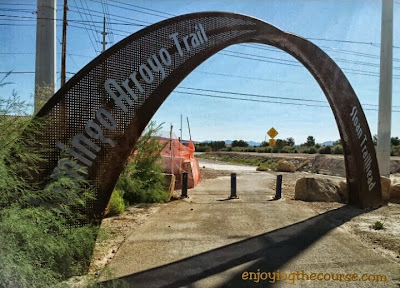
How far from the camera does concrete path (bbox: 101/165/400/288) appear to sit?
472 centimetres

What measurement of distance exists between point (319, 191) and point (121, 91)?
8.30 meters

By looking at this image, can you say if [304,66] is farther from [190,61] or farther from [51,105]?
[51,105]

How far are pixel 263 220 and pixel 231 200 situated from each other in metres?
2.98

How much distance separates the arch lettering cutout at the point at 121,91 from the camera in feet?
16.6

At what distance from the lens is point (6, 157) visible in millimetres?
3996

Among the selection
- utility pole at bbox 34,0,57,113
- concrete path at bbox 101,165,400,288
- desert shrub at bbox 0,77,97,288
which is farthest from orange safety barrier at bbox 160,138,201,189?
desert shrub at bbox 0,77,97,288

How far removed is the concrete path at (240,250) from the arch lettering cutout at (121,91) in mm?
1319

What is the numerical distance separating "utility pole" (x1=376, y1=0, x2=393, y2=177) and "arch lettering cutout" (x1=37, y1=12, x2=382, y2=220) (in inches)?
516

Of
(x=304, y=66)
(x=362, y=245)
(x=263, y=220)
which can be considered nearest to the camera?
(x=362, y=245)

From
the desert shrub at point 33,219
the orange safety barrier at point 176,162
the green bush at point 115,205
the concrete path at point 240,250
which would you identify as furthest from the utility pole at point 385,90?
the desert shrub at point 33,219

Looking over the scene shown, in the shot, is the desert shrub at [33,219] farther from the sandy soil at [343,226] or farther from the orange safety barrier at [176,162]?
the orange safety barrier at [176,162]

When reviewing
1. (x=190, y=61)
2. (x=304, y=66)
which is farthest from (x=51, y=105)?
(x=304, y=66)

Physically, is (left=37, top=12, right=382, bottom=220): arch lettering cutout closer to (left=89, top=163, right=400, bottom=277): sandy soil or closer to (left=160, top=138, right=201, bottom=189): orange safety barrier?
(left=89, top=163, right=400, bottom=277): sandy soil

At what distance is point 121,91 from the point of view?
547 cm
